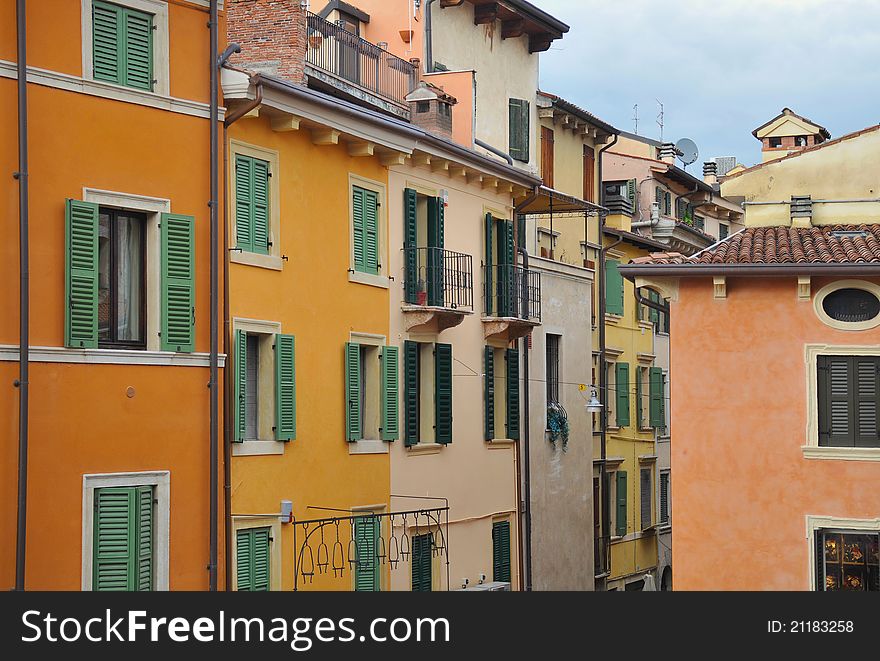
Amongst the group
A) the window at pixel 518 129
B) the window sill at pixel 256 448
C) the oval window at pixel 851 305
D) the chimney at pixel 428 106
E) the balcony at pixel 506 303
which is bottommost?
the window sill at pixel 256 448

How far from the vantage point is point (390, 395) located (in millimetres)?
25719

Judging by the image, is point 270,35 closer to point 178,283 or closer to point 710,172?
point 178,283

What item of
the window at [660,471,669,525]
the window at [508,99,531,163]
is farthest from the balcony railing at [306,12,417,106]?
the window at [660,471,669,525]

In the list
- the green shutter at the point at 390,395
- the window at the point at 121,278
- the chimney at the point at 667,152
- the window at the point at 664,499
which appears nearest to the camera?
the window at the point at 121,278

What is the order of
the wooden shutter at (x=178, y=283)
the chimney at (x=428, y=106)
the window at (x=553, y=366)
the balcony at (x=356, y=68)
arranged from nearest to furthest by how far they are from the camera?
the wooden shutter at (x=178, y=283)
the balcony at (x=356, y=68)
the chimney at (x=428, y=106)
the window at (x=553, y=366)

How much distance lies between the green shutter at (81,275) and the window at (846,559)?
33.0ft

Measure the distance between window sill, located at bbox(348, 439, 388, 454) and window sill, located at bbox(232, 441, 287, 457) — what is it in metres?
2.08

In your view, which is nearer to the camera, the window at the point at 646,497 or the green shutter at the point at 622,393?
the green shutter at the point at 622,393

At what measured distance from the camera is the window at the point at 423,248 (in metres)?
26.5

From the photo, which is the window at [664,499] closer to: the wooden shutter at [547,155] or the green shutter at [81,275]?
the wooden shutter at [547,155]

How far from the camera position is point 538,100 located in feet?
122

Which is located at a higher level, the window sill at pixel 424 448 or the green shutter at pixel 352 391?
the green shutter at pixel 352 391

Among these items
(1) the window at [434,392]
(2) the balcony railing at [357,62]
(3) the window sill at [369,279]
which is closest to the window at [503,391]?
(1) the window at [434,392]

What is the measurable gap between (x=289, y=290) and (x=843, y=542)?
27.2 feet
